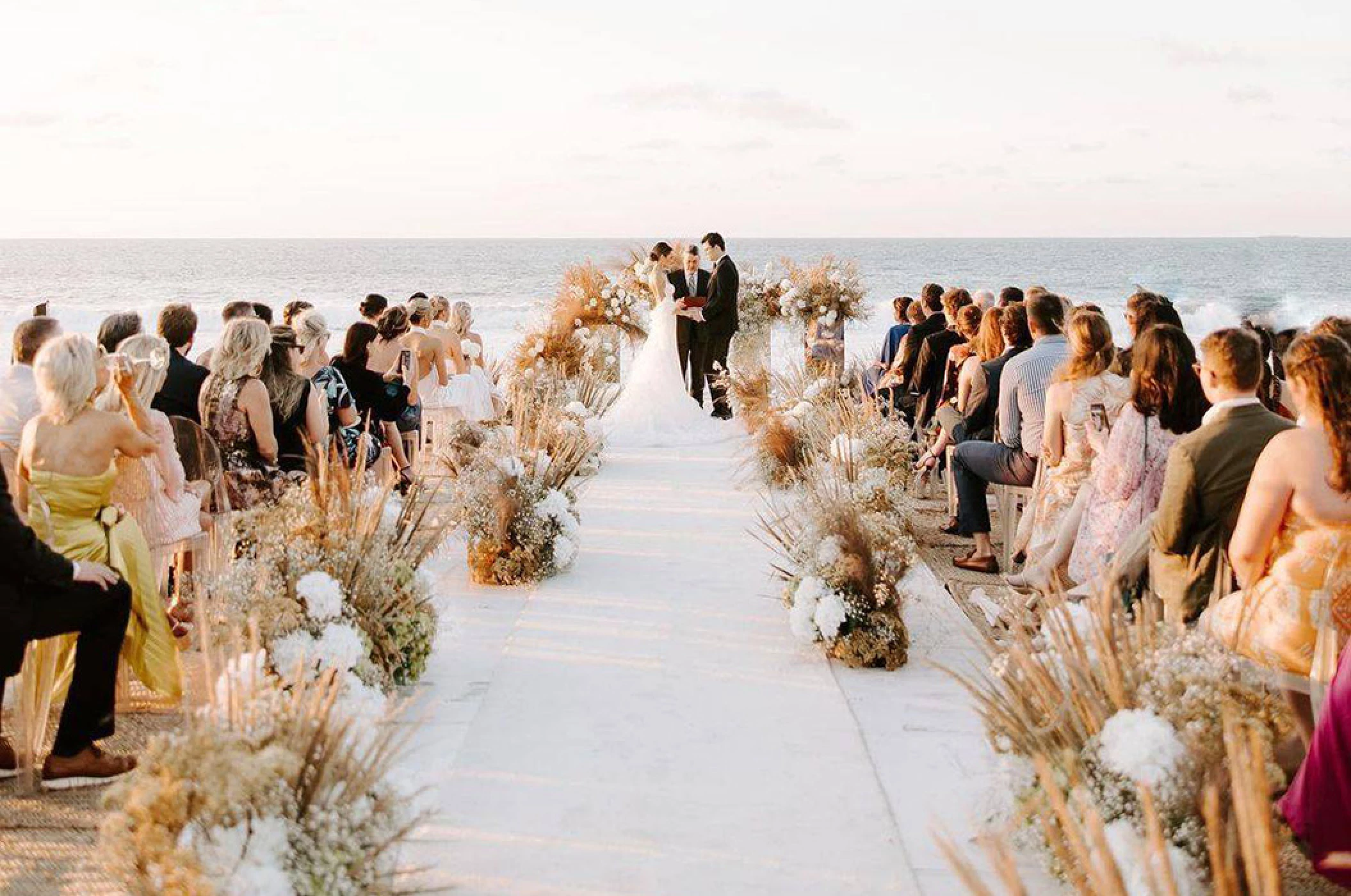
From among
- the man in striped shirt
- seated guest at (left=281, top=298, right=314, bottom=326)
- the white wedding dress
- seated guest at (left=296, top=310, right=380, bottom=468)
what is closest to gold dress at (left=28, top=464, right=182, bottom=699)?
seated guest at (left=296, top=310, right=380, bottom=468)

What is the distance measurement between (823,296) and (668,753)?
29.2 ft

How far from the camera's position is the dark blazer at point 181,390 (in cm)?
538

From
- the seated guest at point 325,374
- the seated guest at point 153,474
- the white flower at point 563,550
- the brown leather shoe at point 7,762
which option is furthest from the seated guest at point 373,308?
the brown leather shoe at point 7,762

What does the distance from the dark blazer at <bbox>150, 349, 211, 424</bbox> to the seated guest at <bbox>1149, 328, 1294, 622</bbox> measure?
4.15 metres

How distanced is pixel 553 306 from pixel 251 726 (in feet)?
33.3

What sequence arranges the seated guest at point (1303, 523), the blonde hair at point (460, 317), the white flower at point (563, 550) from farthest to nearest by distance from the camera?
the blonde hair at point (460, 317), the white flower at point (563, 550), the seated guest at point (1303, 523)

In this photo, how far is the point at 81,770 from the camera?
140 inches

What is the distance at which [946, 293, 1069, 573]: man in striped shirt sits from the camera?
5.87 meters

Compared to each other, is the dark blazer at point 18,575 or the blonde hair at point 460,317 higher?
the blonde hair at point 460,317

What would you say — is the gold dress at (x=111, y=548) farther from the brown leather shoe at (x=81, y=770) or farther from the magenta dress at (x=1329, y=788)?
Answer: the magenta dress at (x=1329, y=788)

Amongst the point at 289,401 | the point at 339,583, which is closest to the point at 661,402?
the point at 289,401

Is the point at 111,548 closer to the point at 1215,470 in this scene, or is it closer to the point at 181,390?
the point at 181,390

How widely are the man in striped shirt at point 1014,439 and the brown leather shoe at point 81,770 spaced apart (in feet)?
14.1

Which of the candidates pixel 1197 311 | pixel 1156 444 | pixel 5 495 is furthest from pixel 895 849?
pixel 1197 311
